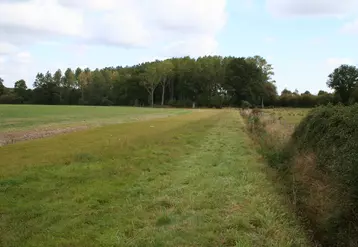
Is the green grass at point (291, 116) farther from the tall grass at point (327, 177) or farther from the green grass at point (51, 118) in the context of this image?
the green grass at point (51, 118)

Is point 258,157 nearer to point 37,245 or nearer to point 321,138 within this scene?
point 321,138

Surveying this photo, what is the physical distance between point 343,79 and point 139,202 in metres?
100.0

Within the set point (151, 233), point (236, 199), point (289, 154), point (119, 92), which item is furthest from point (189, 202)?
point (119, 92)

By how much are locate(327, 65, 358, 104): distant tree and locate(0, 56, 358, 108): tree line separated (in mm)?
8367

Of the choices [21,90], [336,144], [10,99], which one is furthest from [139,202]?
[21,90]

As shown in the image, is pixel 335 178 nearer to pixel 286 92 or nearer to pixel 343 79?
pixel 343 79

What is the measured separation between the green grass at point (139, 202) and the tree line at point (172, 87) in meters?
99.9

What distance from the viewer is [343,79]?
97.5 metres

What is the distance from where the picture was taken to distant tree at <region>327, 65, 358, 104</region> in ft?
313

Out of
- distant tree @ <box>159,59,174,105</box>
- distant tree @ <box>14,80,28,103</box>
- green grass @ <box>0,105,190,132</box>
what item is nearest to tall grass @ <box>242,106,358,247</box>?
green grass @ <box>0,105,190,132</box>

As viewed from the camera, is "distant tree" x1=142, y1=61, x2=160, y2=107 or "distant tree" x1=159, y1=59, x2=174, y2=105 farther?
"distant tree" x1=159, y1=59, x2=174, y2=105

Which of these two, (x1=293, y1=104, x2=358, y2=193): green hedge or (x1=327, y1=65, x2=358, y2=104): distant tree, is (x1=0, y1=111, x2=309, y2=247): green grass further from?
(x1=327, y1=65, x2=358, y2=104): distant tree

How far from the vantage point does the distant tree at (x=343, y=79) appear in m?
95.3

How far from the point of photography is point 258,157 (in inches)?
667
